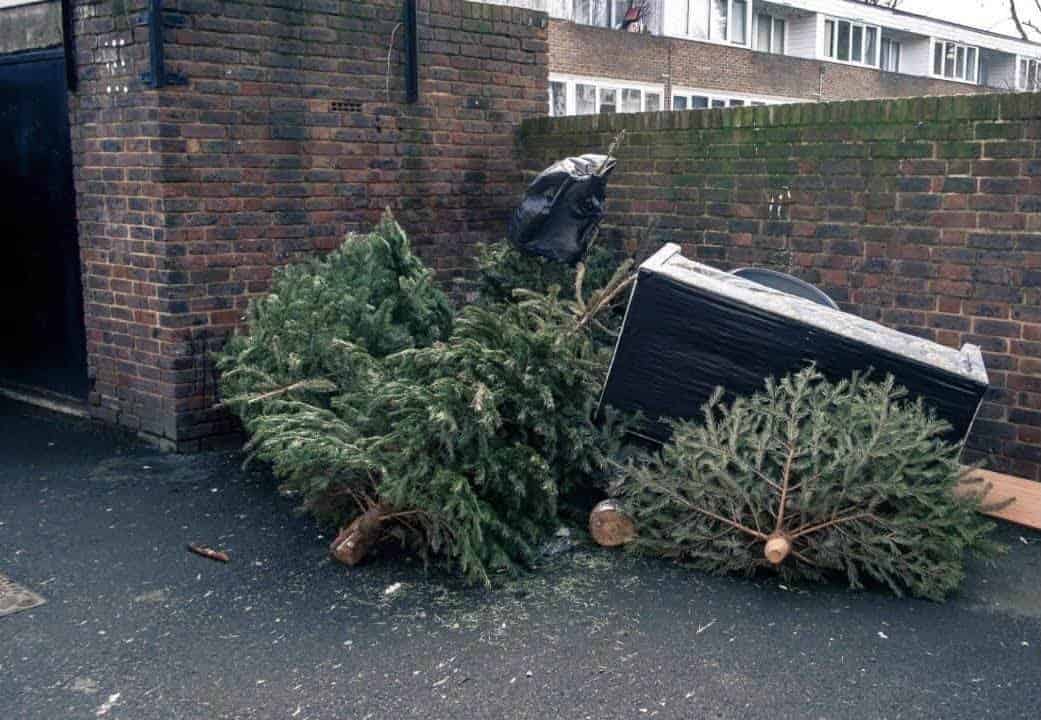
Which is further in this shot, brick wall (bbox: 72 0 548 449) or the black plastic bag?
the black plastic bag

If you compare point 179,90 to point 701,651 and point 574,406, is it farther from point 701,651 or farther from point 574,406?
point 701,651

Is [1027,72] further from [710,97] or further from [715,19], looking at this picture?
[710,97]

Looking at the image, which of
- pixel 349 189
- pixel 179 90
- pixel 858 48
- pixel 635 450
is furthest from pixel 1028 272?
pixel 858 48

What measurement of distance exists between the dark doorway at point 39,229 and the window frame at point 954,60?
44.4 meters

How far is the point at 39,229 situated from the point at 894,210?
6.05 m

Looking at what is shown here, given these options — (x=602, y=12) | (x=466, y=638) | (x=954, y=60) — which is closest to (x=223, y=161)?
(x=466, y=638)

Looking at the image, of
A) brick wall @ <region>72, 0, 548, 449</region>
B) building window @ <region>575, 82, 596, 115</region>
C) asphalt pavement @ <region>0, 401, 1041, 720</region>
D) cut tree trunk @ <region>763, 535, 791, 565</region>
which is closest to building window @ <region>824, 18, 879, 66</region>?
building window @ <region>575, 82, 596, 115</region>

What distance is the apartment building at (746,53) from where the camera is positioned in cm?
3056

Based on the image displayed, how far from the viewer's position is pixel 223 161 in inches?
276

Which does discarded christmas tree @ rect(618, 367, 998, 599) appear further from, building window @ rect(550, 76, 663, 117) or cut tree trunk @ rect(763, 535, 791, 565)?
building window @ rect(550, 76, 663, 117)

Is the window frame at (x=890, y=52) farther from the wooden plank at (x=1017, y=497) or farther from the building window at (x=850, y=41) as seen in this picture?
the wooden plank at (x=1017, y=497)

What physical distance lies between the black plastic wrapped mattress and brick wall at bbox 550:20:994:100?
2471 cm

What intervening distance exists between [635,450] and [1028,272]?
7.77 ft

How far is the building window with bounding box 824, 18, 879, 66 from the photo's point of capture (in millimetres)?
41094
